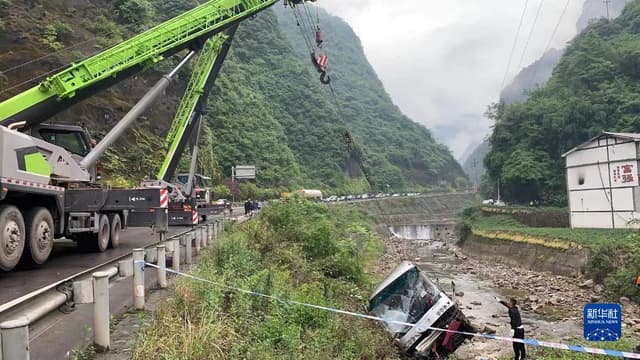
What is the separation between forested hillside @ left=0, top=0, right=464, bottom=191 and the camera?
104 feet

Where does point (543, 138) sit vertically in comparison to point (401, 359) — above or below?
above

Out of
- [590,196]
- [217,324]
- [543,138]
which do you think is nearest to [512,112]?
[543,138]

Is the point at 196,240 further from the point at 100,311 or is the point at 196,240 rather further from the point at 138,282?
the point at 100,311

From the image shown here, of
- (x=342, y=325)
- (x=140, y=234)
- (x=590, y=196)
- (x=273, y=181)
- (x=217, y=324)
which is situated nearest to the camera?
(x=217, y=324)

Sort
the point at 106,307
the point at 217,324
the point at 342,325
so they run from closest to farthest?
the point at 106,307, the point at 217,324, the point at 342,325

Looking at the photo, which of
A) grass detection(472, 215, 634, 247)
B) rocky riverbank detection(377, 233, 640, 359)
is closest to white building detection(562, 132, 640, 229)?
grass detection(472, 215, 634, 247)

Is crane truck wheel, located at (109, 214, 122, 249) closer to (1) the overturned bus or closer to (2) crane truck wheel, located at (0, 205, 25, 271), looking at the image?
(2) crane truck wheel, located at (0, 205, 25, 271)

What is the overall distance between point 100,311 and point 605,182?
99.0 feet

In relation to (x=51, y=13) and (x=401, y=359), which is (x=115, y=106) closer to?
(x=51, y=13)

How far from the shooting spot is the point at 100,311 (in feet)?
16.8

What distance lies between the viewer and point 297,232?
16.2 meters

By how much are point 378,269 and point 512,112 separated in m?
29.7

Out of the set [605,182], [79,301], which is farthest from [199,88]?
[605,182]

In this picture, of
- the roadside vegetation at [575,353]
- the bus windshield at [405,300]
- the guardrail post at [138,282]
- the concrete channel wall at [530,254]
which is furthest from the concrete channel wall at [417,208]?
the guardrail post at [138,282]
